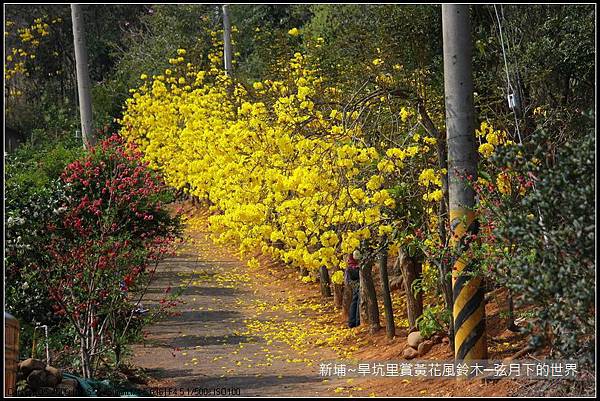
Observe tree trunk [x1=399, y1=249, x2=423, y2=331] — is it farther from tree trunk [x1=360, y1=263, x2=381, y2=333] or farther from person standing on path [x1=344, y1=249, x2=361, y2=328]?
tree trunk [x1=360, y1=263, x2=381, y2=333]

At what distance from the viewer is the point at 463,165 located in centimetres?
748

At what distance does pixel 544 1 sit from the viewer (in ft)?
33.3

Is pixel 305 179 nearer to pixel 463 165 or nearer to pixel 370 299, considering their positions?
pixel 463 165

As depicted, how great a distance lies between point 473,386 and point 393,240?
2151 millimetres

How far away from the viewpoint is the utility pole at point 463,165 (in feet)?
24.4

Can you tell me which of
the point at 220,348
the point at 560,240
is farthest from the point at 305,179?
the point at 220,348

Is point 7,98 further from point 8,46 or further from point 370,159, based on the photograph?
point 370,159

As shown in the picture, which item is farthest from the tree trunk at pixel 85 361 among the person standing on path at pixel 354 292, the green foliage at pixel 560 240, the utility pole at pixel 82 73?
the utility pole at pixel 82 73

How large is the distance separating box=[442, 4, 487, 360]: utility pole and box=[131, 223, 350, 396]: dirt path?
145 centimetres

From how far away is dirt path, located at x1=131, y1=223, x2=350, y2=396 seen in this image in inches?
347

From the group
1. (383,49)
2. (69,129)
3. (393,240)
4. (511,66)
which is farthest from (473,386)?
(69,129)

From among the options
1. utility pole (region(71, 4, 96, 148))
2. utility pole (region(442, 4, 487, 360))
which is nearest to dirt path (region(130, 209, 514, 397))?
utility pole (region(442, 4, 487, 360))

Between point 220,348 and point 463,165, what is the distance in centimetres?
453

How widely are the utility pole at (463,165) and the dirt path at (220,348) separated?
1.45 metres
